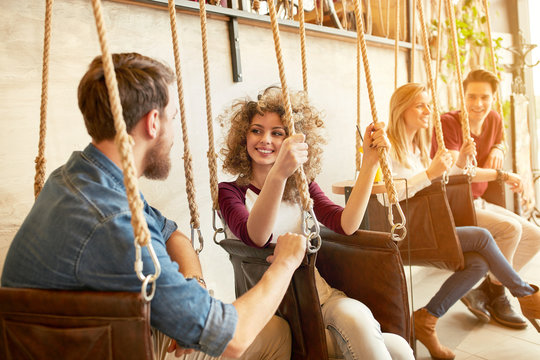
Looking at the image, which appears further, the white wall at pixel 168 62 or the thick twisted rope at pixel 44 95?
the white wall at pixel 168 62

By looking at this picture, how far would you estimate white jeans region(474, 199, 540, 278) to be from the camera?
103 inches

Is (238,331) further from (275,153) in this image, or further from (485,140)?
(485,140)

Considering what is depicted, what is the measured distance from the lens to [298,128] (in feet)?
5.93

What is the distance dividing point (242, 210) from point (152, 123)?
61cm

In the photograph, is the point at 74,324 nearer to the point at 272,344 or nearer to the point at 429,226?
the point at 272,344

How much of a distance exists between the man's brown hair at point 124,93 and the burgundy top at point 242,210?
568 mm

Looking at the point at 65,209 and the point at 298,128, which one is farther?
the point at 298,128

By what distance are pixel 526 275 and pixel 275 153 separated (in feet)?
8.55

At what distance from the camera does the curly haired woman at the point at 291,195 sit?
1.36 metres

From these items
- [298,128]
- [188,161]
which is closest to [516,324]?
[298,128]

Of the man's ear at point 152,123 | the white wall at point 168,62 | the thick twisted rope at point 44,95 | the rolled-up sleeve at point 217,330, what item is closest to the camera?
the rolled-up sleeve at point 217,330

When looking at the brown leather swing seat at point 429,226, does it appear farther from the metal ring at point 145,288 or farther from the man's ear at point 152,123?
the metal ring at point 145,288

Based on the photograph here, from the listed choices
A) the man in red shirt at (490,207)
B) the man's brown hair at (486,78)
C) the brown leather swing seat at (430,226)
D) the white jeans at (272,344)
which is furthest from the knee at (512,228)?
the white jeans at (272,344)

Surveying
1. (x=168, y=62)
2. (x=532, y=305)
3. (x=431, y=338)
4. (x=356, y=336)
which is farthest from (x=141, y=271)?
(x=532, y=305)
